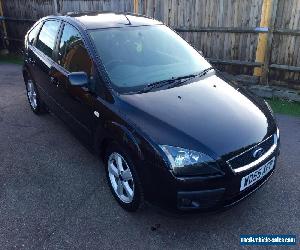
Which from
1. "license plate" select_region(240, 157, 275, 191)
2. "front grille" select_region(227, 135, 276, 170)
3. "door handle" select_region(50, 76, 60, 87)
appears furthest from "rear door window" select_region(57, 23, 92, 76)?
"license plate" select_region(240, 157, 275, 191)

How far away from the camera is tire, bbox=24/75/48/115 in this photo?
17.2 ft

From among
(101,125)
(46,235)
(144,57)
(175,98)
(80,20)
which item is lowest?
(46,235)

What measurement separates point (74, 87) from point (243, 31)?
13.6 ft

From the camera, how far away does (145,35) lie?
384cm

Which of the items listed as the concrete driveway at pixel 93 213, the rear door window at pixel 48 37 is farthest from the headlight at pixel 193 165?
the rear door window at pixel 48 37

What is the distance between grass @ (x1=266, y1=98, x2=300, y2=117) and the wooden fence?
0.44 m

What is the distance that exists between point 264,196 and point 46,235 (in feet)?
7.50

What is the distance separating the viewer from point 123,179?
3113mm

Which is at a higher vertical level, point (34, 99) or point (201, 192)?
point (201, 192)

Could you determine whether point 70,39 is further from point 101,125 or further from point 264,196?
point 264,196

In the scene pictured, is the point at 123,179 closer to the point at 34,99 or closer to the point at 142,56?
the point at 142,56

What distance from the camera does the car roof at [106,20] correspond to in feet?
12.2

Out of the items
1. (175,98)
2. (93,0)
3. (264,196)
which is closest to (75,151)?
(175,98)

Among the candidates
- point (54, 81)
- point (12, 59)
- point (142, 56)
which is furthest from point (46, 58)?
point (12, 59)
